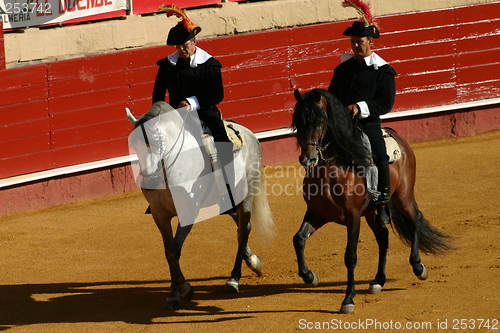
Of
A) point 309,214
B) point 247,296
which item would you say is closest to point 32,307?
point 247,296

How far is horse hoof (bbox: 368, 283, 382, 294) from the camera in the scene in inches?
247

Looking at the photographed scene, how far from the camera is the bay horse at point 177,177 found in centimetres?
548

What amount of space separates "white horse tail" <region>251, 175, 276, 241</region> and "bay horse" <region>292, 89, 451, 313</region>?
1.03m

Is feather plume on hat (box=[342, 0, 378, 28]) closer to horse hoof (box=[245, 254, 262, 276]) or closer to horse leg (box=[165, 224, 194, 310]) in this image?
horse leg (box=[165, 224, 194, 310])

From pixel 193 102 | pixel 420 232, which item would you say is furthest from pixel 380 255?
pixel 193 102

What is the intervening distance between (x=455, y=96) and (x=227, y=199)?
284 inches

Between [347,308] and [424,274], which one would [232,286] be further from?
[424,274]

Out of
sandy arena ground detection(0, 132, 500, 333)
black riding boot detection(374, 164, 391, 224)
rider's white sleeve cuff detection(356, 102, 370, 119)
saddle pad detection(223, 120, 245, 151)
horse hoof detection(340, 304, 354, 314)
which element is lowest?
sandy arena ground detection(0, 132, 500, 333)

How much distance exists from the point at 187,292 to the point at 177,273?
227 mm

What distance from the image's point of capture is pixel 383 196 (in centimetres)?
615

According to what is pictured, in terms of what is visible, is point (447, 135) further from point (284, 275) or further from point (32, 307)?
point (32, 307)

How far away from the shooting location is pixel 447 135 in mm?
12367

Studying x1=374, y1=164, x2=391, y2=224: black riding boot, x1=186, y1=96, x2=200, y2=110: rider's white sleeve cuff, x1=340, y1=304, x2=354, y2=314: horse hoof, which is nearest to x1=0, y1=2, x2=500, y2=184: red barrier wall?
x1=186, y1=96, x2=200, y2=110: rider's white sleeve cuff

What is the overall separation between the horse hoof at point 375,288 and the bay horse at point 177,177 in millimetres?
1219
